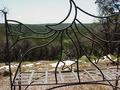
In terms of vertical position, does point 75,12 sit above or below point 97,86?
above

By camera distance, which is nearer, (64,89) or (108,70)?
(108,70)

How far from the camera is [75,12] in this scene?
3.28m

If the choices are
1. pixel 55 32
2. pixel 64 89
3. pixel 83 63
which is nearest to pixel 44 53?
pixel 83 63

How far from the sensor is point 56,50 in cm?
1569

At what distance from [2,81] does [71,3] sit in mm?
3902

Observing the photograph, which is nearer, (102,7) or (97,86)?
(97,86)

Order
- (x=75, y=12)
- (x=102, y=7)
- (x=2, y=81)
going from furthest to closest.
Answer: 1. (x=102, y=7)
2. (x=2, y=81)
3. (x=75, y=12)

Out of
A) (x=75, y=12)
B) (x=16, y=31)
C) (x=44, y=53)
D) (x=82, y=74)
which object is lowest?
(x=44, y=53)

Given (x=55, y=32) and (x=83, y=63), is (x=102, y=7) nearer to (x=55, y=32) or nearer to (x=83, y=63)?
(x=83, y=63)

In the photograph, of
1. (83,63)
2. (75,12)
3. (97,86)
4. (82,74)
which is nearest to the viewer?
(75,12)

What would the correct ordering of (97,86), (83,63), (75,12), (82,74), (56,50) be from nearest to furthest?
(75,12) → (82,74) → (97,86) → (83,63) → (56,50)

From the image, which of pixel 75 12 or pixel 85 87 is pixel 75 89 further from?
pixel 75 12

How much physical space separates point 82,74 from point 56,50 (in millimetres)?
11290

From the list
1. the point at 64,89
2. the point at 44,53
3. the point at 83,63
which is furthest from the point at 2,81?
the point at 44,53
